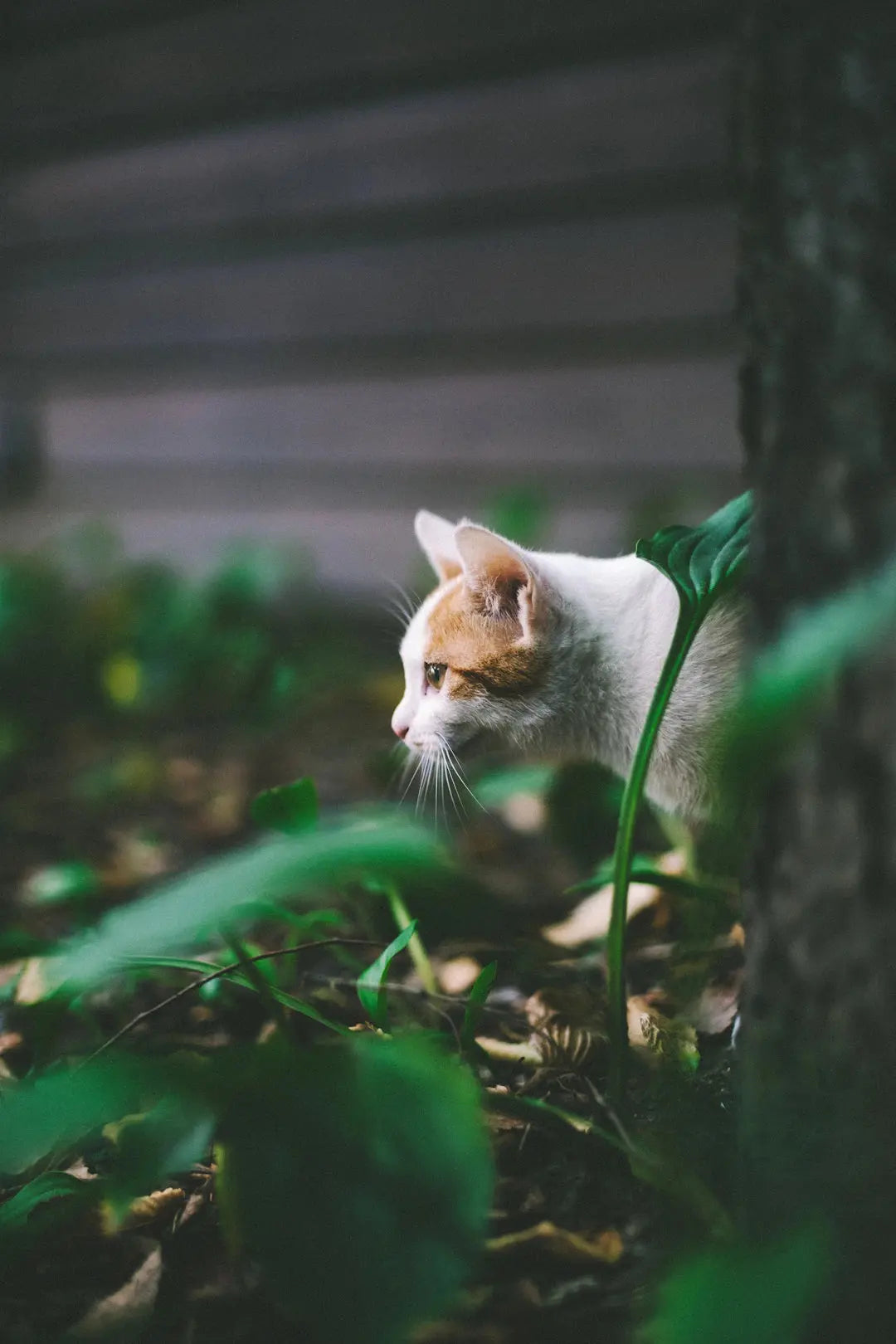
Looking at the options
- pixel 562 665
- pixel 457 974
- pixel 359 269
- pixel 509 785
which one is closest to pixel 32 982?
pixel 457 974

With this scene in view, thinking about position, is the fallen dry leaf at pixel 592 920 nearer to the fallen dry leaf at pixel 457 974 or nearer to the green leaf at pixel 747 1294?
the fallen dry leaf at pixel 457 974

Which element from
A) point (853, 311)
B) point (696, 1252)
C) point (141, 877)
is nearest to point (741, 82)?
point (853, 311)

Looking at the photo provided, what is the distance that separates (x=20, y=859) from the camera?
65.2 inches

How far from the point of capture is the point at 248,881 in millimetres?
529

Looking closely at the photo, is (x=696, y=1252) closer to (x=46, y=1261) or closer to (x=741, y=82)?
(x=46, y=1261)

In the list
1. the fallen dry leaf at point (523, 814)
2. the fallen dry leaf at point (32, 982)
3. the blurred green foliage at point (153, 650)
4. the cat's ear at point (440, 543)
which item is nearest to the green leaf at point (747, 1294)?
the fallen dry leaf at point (32, 982)

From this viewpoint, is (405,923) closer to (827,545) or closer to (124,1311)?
(124,1311)

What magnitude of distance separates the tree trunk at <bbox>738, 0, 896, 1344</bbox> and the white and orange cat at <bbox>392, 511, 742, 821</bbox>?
35 cm

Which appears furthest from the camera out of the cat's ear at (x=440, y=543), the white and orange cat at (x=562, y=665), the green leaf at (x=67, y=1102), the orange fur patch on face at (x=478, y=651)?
the cat's ear at (x=440, y=543)

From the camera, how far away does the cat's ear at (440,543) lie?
1.32 meters

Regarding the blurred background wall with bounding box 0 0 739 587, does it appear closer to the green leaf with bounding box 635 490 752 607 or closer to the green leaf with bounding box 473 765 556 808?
the green leaf with bounding box 473 765 556 808

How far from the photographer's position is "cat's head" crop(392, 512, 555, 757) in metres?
1.10

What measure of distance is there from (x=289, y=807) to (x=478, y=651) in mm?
354

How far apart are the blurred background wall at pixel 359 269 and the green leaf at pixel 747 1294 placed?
1895 mm
